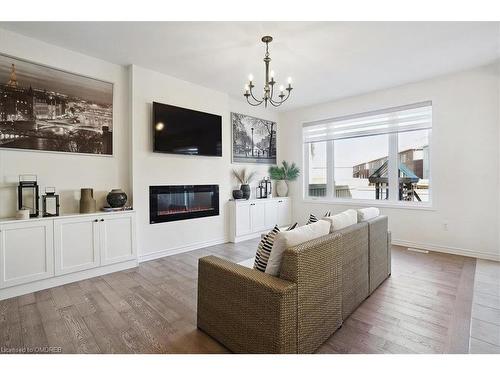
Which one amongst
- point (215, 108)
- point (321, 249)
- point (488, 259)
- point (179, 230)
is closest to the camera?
point (321, 249)

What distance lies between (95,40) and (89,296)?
285cm

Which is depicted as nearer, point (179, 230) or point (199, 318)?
point (199, 318)

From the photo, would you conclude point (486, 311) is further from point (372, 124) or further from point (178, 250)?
point (178, 250)

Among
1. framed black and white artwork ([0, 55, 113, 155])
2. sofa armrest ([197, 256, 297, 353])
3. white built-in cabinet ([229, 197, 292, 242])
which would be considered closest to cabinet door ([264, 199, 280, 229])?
white built-in cabinet ([229, 197, 292, 242])

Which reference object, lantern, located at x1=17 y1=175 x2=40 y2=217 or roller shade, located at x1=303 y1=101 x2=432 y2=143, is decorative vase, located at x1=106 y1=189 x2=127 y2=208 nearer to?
lantern, located at x1=17 y1=175 x2=40 y2=217

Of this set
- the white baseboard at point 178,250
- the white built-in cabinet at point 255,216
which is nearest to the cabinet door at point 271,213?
the white built-in cabinet at point 255,216

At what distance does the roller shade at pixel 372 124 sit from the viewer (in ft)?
14.2

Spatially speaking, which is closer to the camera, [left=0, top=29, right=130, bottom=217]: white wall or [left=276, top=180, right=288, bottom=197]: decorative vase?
[left=0, top=29, right=130, bottom=217]: white wall

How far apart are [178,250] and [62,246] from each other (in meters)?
1.61

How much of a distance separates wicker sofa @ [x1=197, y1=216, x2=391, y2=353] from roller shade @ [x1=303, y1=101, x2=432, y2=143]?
3267 mm

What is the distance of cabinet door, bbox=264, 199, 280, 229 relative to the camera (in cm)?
543

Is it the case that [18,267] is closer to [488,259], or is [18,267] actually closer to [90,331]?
[90,331]

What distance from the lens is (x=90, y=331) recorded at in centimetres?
198
